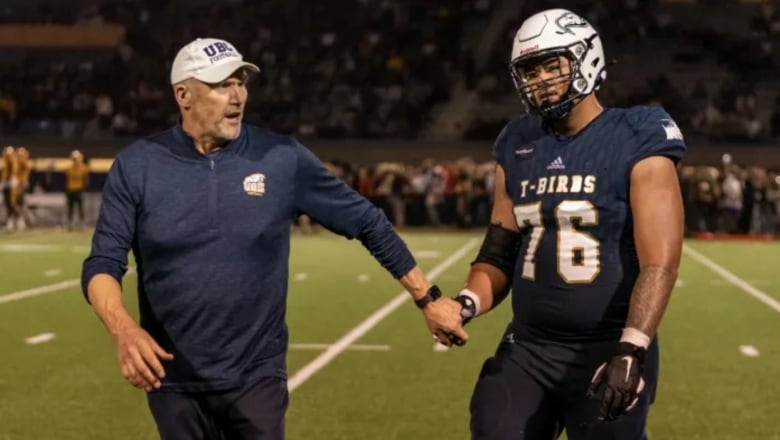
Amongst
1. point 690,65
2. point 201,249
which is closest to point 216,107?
point 201,249

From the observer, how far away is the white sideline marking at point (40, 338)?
413 inches

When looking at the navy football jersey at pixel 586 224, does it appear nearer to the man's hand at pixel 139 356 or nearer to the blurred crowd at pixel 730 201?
the man's hand at pixel 139 356

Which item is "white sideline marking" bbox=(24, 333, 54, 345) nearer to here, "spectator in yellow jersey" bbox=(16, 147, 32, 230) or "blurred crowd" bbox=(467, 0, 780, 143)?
"spectator in yellow jersey" bbox=(16, 147, 32, 230)

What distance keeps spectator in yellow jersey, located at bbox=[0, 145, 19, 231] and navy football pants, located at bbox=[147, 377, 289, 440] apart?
2299 centimetres

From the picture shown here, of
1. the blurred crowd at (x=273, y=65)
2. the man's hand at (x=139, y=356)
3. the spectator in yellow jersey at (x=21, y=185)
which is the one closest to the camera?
the man's hand at (x=139, y=356)

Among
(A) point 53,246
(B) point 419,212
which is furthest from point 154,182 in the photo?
(B) point 419,212

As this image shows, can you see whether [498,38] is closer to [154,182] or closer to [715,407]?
[715,407]

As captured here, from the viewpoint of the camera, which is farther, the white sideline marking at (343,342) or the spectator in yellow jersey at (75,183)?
the spectator in yellow jersey at (75,183)

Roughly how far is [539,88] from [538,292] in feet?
2.14

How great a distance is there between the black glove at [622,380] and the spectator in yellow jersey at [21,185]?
2376 cm

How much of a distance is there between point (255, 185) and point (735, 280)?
13.0 meters

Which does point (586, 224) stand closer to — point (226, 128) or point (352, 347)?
point (226, 128)

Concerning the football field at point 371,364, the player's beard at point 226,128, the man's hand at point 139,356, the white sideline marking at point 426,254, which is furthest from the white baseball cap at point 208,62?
the white sideline marking at point 426,254

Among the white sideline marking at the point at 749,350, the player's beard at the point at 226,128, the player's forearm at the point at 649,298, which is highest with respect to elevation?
the player's beard at the point at 226,128
